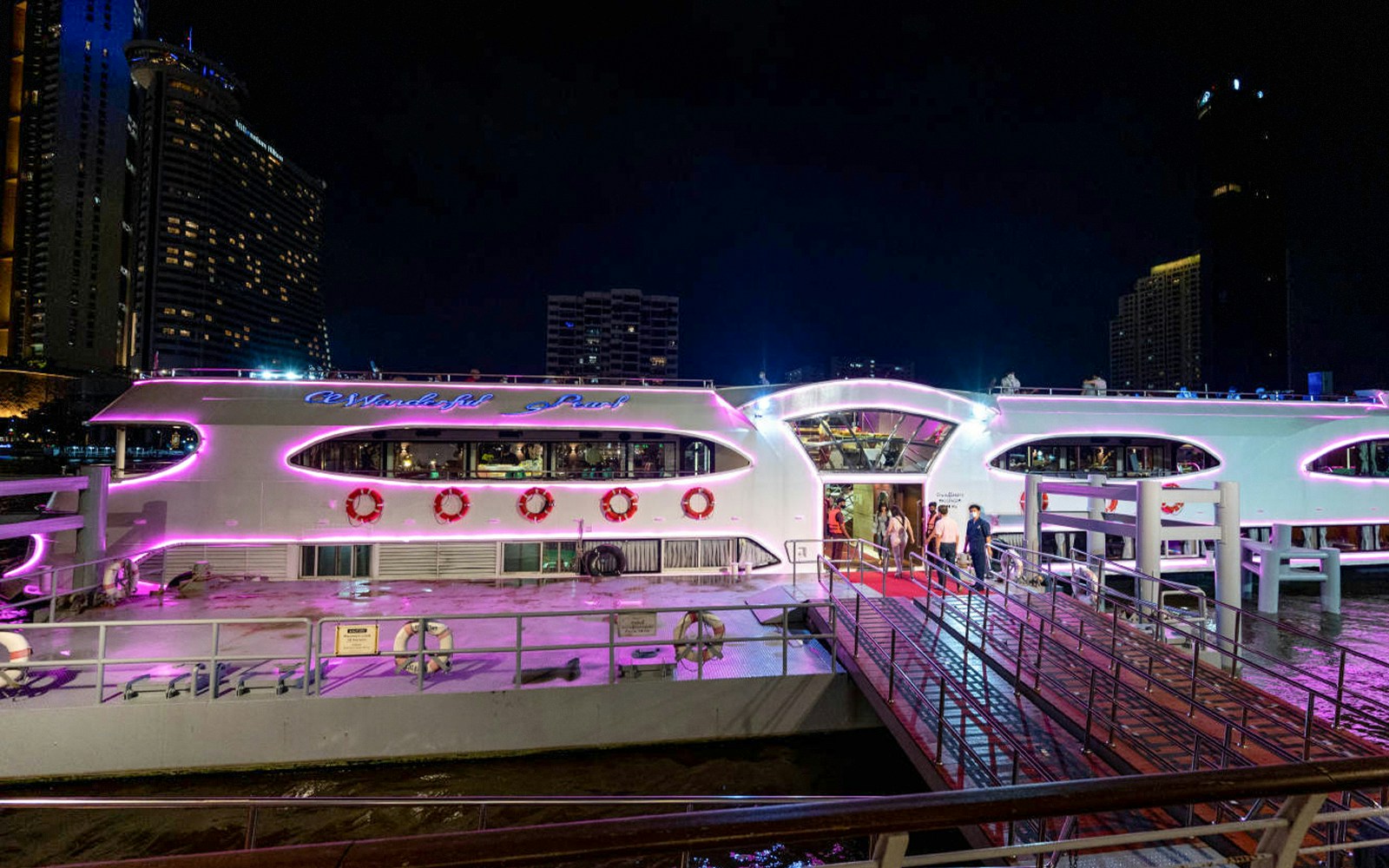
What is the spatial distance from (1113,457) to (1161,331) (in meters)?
164

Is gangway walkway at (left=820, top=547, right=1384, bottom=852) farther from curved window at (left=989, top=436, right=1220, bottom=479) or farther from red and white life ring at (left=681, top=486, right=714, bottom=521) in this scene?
curved window at (left=989, top=436, right=1220, bottom=479)

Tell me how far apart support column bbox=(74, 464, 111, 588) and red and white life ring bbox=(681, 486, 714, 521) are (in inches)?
493

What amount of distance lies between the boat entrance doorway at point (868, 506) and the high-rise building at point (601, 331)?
440 feet

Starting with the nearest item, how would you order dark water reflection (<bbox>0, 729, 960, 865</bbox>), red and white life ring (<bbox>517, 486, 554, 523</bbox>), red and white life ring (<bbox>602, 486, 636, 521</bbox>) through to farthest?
dark water reflection (<bbox>0, 729, 960, 865</bbox>) → red and white life ring (<bbox>517, 486, 554, 523</bbox>) → red and white life ring (<bbox>602, 486, 636, 521</bbox>)

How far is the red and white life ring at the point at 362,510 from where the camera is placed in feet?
51.3

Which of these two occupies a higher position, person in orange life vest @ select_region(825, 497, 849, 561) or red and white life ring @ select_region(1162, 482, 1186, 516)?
red and white life ring @ select_region(1162, 482, 1186, 516)

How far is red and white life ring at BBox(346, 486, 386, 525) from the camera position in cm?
1563

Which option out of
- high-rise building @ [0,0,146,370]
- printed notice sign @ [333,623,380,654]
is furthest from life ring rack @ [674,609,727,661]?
high-rise building @ [0,0,146,370]

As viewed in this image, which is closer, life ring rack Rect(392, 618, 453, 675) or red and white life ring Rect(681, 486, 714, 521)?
life ring rack Rect(392, 618, 453, 675)

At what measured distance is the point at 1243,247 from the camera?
83.8 m

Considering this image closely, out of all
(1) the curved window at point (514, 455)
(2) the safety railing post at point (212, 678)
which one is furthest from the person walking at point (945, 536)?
(2) the safety railing post at point (212, 678)

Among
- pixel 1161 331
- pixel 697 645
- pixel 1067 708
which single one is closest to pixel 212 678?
pixel 697 645

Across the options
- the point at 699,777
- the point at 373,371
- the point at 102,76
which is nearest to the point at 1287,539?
the point at 699,777

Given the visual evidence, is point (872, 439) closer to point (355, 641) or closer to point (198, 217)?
point (355, 641)
